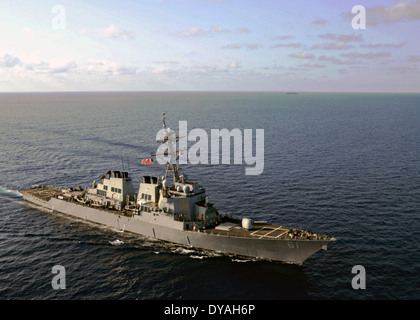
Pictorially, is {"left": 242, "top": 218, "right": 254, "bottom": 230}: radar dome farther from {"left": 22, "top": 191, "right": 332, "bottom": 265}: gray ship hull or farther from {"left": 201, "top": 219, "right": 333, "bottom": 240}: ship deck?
{"left": 22, "top": 191, "right": 332, "bottom": 265}: gray ship hull

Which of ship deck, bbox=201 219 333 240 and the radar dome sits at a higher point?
the radar dome

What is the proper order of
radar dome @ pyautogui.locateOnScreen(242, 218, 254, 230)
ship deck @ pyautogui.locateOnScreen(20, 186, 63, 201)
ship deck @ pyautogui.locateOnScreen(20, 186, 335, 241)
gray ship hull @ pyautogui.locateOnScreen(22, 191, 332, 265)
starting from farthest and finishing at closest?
ship deck @ pyautogui.locateOnScreen(20, 186, 63, 201)
radar dome @ pyautogui.locateOnScreen(242, 218, 254, 230)
ship deck @ pyautogui.locateOnScreen(20, 186, 335, 241)
gray ship hull @ pyautogui.locateOnScreen(22, 191, 332, 265)

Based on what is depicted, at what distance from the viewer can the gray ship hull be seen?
34.7 m

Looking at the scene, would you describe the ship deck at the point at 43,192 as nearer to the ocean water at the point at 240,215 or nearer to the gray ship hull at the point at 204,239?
the ocean water at the point at 240,215

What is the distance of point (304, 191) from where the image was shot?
55.3m

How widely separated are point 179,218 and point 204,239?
4.69m

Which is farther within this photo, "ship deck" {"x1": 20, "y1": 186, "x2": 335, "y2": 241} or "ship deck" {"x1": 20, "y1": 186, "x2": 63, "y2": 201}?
"ship deck" {"x1": 20, "y1": 186, "x2": 63, "y2": 201}

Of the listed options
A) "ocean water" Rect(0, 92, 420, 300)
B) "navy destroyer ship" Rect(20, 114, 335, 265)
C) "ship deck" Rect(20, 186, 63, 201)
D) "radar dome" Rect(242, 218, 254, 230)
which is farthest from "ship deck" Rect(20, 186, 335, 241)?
"ship deck" Rect(20, 186, 63, 201)

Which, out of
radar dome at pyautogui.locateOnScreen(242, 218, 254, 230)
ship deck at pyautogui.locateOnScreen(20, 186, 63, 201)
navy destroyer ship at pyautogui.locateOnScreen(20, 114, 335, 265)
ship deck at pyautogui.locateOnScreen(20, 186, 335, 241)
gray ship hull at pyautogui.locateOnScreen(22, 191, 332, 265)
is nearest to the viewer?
gray ship hull at pyautogui.locateOnScreen(22, 191, 332, 265)

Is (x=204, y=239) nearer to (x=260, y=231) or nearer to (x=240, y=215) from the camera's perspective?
(x=260, y=231)

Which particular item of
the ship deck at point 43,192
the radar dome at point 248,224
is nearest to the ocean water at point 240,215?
the ship deck at point 43,192

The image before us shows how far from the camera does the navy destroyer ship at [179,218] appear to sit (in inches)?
1399

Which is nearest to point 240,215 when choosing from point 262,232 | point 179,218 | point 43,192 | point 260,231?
point 260,231
